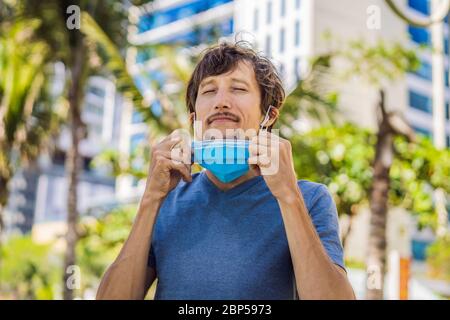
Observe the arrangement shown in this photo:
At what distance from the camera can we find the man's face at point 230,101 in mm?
1350

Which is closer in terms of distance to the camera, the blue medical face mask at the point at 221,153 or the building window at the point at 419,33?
the blue medical face mask at the point at 221,153

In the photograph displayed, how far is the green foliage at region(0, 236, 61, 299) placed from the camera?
26148 mm

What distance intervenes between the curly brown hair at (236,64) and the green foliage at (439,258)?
15776 millimetres

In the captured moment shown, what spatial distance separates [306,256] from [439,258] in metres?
18.1

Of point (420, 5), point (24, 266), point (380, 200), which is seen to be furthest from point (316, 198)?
point (420, 5)

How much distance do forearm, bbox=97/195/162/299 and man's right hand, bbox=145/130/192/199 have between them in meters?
0.03

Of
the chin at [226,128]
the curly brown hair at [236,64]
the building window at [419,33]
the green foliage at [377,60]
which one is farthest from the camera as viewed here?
the building window at [419,33]

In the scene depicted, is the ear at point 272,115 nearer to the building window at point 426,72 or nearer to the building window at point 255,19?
the building window at point 255,19

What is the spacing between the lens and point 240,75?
1.41m

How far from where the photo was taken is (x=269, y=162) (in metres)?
1.11

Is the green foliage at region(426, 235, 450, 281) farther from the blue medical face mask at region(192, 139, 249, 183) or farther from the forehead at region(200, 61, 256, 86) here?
the blue medical face mask at region(192, 139, 249, 183)

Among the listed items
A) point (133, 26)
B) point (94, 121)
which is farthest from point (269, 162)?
point (94, 121)

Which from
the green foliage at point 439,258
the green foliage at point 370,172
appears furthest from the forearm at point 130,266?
the green foliage at point 439,258

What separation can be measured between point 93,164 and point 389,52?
18.8 feet
